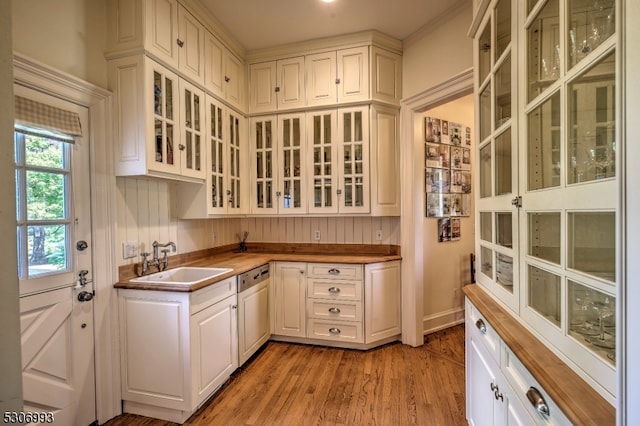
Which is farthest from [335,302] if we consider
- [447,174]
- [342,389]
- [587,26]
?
[587,26]

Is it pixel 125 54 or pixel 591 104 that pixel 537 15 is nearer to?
pixel 591 104

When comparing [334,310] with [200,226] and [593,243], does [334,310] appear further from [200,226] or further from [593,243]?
[593,243]

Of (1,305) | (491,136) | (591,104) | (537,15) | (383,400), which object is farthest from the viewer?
(383,400)

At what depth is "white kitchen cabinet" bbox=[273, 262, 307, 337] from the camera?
9.82 feet

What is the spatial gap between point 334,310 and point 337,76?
2377 mm

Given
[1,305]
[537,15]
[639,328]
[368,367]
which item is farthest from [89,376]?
[537,15]

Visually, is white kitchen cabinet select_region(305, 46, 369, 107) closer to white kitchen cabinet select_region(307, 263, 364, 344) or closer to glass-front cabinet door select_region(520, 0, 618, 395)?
white kitchen cabinet select_region(307, 263, 364, 344)

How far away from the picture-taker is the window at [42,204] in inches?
61.5

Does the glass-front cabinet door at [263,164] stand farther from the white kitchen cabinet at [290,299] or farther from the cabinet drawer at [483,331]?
the cabinet drawer at [483,331]

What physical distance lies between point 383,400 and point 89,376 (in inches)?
78.9

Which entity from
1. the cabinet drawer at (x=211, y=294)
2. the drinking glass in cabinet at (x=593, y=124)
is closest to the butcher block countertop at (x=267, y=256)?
the cabinet drawer at (x=211, y=294)

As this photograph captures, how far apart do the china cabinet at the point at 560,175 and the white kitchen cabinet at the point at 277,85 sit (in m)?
2.03

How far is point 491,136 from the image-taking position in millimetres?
1453

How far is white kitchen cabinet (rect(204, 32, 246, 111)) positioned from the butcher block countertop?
5.12 ft
